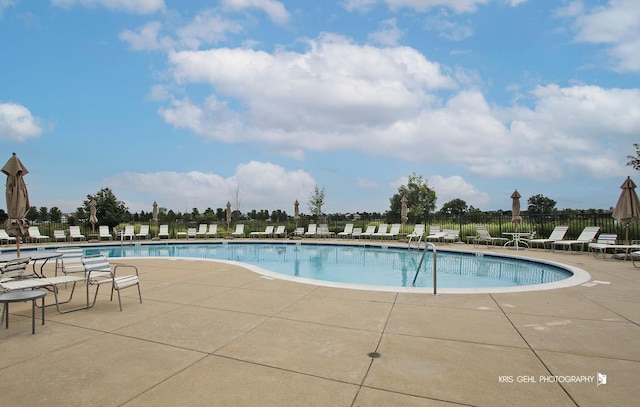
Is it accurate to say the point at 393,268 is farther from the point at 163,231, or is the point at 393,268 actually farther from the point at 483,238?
the point at 163,231

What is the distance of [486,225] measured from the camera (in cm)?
1592

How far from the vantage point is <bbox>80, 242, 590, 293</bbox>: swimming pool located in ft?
23.4

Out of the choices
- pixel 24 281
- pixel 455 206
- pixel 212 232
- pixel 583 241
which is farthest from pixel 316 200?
pixel 455 206

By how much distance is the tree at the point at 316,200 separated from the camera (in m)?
33.2

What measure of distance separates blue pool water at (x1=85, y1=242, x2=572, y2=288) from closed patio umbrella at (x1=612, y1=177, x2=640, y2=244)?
290 centimetres

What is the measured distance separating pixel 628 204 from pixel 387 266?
23.2 feet

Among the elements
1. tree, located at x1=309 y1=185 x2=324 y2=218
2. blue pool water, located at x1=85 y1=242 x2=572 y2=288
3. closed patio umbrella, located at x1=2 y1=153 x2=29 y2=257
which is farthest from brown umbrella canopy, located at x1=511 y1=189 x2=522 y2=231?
tree, located at x1=309 y1=185 x2=324 y2=218

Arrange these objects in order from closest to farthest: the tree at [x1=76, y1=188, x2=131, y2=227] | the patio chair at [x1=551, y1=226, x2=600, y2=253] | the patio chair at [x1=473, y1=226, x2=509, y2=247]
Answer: the patio chair at [x1=551, y1=226, x2=600, y2=253] → the patio chair at [x1=473, y1=226, x2=509, y2=247] → the tree at [x1=76, y1=188, x2=131, y2=227]

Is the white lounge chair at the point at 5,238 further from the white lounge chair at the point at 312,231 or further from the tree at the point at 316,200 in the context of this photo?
the tree at the point at 316,200

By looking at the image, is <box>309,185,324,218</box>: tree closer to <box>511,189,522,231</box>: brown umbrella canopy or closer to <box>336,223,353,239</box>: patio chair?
<box>336,223,353,239</box>: patio chair

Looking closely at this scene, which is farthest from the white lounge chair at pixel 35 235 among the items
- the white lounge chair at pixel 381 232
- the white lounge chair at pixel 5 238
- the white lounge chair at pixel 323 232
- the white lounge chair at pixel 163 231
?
the white lounge chair at pixel 381 232

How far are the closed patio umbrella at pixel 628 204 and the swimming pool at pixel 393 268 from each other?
2.90 m

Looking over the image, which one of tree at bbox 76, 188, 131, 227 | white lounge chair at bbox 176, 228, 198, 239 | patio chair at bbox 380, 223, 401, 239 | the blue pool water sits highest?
tree at bbox 76, 188, 131, 227

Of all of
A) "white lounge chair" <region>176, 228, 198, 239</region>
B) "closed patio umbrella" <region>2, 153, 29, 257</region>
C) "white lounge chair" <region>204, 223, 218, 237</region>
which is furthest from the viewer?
"white lounge chair" <region>176, 228, 198, 239</region>
